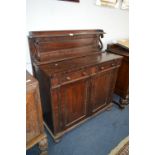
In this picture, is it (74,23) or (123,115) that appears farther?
(123,115)

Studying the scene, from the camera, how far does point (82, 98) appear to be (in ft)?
5.54

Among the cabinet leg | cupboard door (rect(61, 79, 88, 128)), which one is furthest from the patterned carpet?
the cabinet leg

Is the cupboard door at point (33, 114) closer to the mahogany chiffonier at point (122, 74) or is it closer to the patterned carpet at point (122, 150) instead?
the patterned carpet at point (122, 150)

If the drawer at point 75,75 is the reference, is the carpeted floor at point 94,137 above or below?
below

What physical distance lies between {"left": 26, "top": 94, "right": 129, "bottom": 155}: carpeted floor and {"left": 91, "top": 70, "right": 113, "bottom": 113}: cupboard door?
0.21 metres

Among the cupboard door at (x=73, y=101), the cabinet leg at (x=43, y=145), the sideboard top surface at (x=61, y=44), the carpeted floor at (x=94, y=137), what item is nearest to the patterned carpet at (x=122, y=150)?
the carpeted floor at (x=94, y=137)

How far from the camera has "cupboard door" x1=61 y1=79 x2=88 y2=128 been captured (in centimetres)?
150

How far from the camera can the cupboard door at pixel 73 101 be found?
1.50 metres

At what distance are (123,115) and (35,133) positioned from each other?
1.40 meters

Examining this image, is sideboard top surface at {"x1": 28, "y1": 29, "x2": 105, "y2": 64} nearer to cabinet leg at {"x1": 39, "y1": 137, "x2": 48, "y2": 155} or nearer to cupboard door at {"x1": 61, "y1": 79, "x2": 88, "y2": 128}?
cupboard door at {"x1": 61, "y1": 79, "x2": 88, "y2": 128}

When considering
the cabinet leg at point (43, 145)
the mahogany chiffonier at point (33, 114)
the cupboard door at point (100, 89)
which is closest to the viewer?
the mahogany chiffonier at point (33, 114)
